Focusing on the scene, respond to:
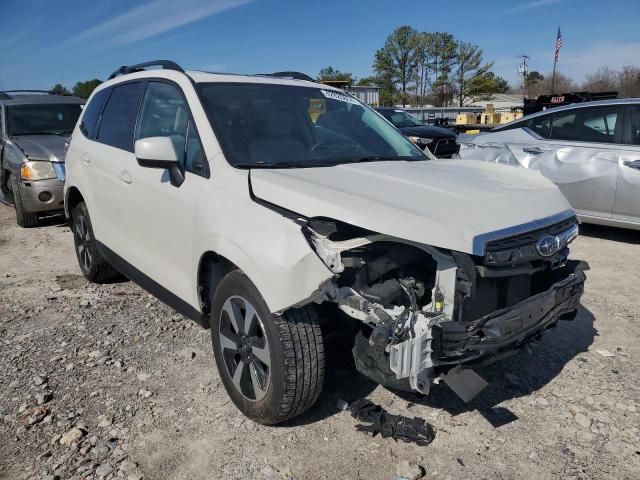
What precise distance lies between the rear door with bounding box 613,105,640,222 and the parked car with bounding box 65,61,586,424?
3205 mm

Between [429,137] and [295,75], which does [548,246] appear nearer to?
[295,75]

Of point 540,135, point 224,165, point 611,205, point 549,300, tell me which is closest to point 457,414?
point 549,300

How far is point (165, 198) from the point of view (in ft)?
10.7

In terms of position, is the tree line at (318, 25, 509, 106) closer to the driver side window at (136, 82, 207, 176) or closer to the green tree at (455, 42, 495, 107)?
the green tree at (455, 42, 495, 107)

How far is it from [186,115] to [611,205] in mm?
4911

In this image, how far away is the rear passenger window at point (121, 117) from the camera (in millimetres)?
3920

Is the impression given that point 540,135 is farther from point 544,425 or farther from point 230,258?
point 230,258

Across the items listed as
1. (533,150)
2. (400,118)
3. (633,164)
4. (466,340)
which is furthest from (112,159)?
(400,118)

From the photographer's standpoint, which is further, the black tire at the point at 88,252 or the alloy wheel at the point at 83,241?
the alloy wheel at the point at 83,241

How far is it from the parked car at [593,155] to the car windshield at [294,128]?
127 inches

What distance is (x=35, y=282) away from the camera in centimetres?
523

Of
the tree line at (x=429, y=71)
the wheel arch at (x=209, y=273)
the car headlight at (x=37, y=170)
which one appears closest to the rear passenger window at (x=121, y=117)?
the wheel arch at (x=209, y=273)

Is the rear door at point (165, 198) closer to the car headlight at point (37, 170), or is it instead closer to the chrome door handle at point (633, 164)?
the car headlight at point (37, 170)

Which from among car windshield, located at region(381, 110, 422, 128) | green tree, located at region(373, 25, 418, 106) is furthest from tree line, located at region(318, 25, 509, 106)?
car windshield, located at region(381, 110, 422, 128)
